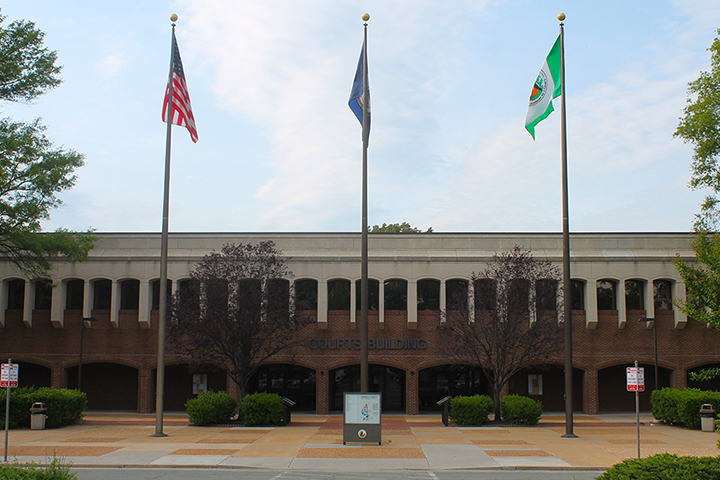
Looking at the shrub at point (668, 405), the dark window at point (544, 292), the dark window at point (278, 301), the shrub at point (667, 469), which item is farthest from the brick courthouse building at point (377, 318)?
the shrub at point (667, 469)

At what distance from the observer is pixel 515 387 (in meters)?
32.1

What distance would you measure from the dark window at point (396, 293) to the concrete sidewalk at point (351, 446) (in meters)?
7.04

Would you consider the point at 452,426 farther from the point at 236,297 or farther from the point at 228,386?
the point at 228,386

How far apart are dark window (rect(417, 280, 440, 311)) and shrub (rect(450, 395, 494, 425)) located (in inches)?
296

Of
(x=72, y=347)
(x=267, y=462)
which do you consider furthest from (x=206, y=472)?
(x=72, y=347)

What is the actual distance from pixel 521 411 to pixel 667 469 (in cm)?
1678

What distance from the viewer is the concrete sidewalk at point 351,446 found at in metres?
15.9

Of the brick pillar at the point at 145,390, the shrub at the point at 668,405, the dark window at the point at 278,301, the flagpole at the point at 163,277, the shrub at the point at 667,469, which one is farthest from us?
the brick pillar at the point at 145,390

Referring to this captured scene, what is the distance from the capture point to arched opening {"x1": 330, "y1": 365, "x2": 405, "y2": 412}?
32.4m

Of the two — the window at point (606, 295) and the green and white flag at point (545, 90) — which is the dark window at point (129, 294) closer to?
the green and white flag at point (545, 90)

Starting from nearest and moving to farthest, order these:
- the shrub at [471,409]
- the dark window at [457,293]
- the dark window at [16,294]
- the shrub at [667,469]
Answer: the shrub at [667,469]
the shrub at [471,409]
the dark window at [457,293]
the dark window at [16,294]

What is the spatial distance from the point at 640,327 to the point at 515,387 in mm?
6656

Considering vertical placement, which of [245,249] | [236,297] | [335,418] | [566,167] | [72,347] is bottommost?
[335,418]

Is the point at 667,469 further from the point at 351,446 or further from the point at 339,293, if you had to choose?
the point at 339,293
